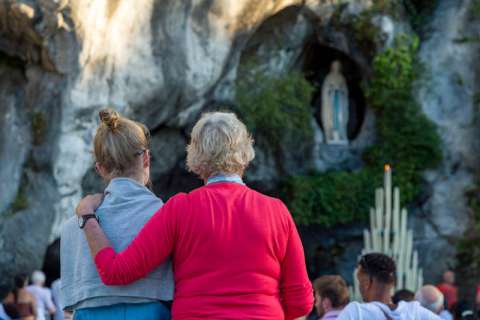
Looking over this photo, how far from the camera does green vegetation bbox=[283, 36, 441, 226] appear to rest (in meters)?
15.5

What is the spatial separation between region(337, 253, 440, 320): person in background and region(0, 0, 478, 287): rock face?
7.58m

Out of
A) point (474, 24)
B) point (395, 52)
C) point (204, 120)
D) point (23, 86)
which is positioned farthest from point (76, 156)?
point (204, 120)

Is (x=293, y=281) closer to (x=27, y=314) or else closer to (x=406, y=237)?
(x=27, y=314)

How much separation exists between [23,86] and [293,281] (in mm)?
9803

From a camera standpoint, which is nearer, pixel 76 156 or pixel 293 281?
pixel 293 281

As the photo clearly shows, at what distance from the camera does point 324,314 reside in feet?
16.4

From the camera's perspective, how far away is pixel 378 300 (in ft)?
14.1

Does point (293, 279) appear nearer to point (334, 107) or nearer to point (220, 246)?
point (220, 246)

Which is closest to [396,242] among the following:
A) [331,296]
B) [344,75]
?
[344,75]

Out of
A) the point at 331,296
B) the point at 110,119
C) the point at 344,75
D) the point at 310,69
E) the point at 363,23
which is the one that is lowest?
the point at 331,296

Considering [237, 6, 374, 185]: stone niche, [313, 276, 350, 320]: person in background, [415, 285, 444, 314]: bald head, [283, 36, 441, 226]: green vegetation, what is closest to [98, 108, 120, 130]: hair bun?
[313, 276, 350, 320]: person in background

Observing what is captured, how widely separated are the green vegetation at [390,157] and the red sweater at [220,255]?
12137 mm

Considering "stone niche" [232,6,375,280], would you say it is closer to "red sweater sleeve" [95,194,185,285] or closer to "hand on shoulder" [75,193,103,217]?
"hand on shoulder" [75,193,103,217]

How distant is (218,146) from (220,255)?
13.4 inches
